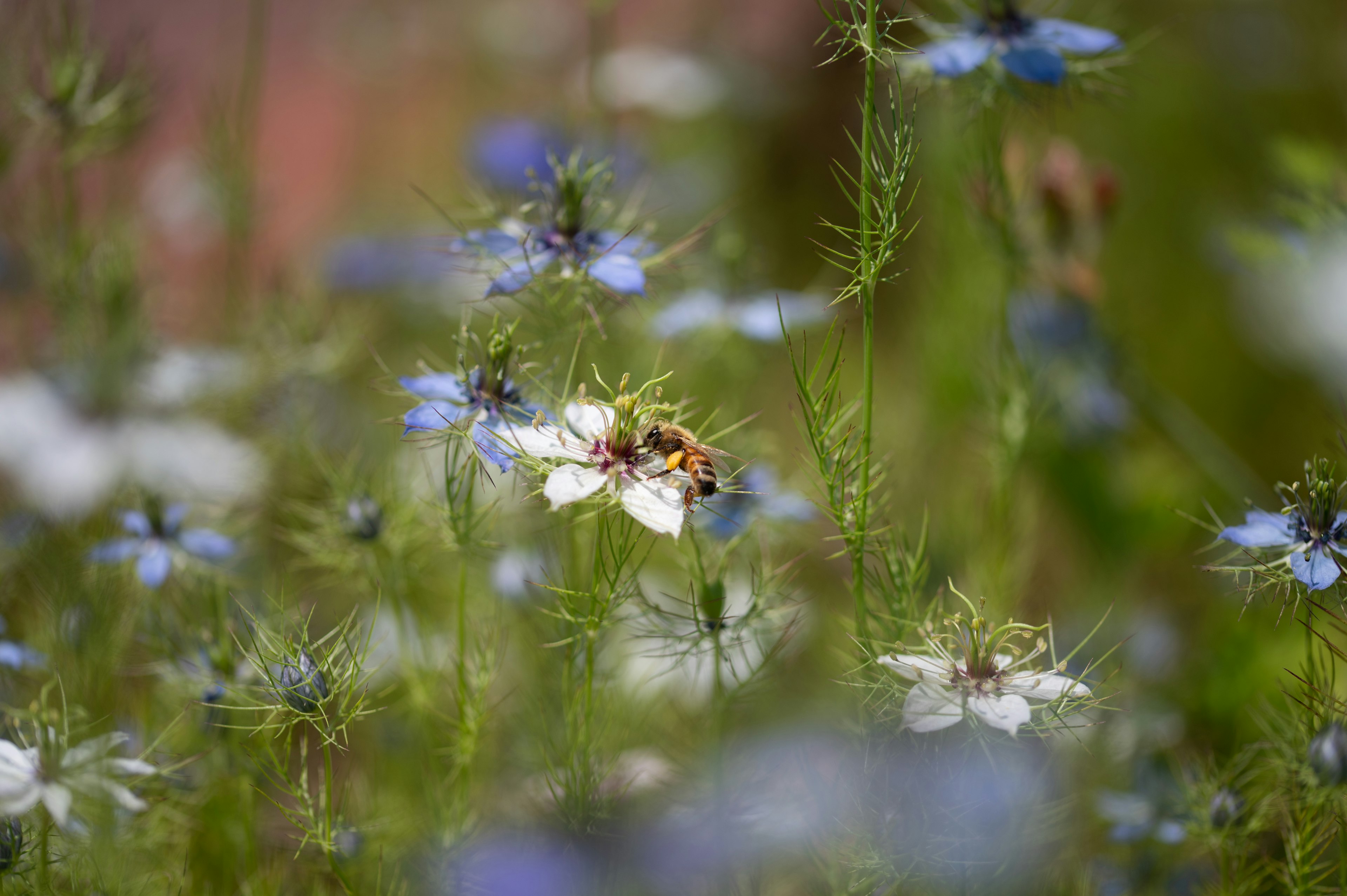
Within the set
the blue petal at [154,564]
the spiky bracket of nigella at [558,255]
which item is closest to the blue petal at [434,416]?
the spiky bracket of nigella at [558,255]

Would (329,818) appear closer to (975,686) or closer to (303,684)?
(303,684)

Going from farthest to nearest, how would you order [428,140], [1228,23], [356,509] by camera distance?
[428,140] → [1228,23] → [356,509]

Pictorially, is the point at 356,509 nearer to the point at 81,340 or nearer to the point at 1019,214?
the point at 81,340

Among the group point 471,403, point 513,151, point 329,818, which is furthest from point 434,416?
point 513,151

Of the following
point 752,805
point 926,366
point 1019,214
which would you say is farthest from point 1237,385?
point 752,805

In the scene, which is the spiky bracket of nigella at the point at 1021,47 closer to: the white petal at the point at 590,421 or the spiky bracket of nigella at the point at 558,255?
the spiky bracket of nigella at the point at 558,255
